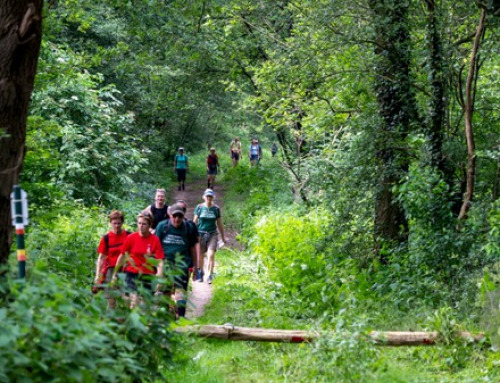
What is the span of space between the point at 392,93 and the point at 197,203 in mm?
15990

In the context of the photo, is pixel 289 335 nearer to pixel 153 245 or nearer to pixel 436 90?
pixel 153 245

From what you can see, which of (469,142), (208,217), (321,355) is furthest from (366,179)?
(321,355)

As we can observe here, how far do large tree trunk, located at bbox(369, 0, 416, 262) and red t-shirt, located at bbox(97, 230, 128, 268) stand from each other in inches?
214

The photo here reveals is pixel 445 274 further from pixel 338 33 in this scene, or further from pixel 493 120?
pixel 338 33

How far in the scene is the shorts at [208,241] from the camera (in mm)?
14867

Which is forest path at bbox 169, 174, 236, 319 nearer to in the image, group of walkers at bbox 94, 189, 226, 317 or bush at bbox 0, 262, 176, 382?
group of walkers at bbox 94, 189, 226, 317

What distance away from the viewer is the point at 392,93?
14.1 m

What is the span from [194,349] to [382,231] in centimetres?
601

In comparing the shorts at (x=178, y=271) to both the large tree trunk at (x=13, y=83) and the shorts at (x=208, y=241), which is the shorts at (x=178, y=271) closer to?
the large tree trunk at (x=13, y=83)

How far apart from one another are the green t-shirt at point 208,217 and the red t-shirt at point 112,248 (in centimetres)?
451

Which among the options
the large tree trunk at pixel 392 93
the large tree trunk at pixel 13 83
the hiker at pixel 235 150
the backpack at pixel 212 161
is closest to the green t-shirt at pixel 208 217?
the large tree trunk at pixel 392 93

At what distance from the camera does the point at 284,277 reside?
48.4 feet

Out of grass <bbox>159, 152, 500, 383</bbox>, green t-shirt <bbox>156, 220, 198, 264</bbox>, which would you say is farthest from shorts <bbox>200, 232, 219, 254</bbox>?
green t-shirt <bbox>156, 220, 198, 264</bbox>

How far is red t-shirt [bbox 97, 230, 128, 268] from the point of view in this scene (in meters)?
10.3
